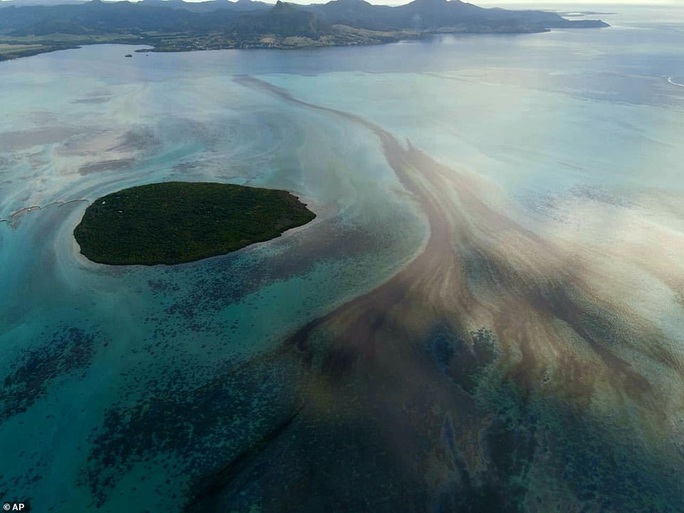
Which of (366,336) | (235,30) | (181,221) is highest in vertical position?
(181,221)

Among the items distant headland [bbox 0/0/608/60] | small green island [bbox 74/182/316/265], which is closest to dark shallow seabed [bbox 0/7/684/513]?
small green island [bbox 74/182/316/265]

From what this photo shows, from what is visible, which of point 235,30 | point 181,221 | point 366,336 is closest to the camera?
point 366,336

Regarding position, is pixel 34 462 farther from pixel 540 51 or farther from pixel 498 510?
pixel 540 51

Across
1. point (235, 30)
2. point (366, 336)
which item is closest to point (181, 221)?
point (366, 336)

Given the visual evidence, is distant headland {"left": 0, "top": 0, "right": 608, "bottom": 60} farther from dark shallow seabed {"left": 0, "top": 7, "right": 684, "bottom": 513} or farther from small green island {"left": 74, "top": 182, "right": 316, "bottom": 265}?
small green island {"left": 74, "top": 182, "right": 316, "bottom": 265}

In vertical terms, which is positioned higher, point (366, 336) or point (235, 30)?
point (366, 336)

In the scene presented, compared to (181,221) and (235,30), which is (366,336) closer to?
(181,221)
